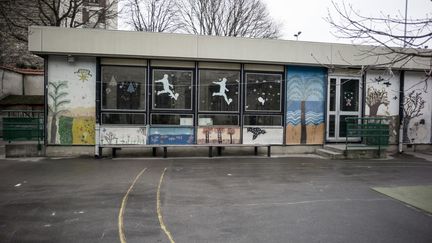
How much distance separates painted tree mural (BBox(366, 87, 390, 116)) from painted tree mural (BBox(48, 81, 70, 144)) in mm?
11388

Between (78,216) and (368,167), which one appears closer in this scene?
(78,216)

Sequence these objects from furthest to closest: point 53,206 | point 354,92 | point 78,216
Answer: point 354,92 < point 53,206 < point 78,216

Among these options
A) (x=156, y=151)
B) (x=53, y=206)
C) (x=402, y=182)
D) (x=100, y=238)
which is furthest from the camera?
(x=156, y=151)

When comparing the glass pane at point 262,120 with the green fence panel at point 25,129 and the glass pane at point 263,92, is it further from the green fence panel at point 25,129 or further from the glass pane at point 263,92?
the green fence panel at point 25,129

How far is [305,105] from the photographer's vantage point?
1312 cm

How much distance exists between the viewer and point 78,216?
5488 millimetres

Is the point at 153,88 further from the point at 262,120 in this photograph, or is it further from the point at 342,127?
the point at 342,127

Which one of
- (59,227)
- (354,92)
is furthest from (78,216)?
(354,92)

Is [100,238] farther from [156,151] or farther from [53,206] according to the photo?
[156,151]

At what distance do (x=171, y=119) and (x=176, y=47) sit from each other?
2.54 m

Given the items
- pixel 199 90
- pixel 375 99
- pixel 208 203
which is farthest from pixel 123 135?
pixel 375 99

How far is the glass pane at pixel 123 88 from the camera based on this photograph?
469 inches

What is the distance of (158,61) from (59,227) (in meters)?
8.04

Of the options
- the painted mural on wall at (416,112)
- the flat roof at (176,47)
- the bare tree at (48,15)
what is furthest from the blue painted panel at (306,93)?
the bare tree at (48,15)
